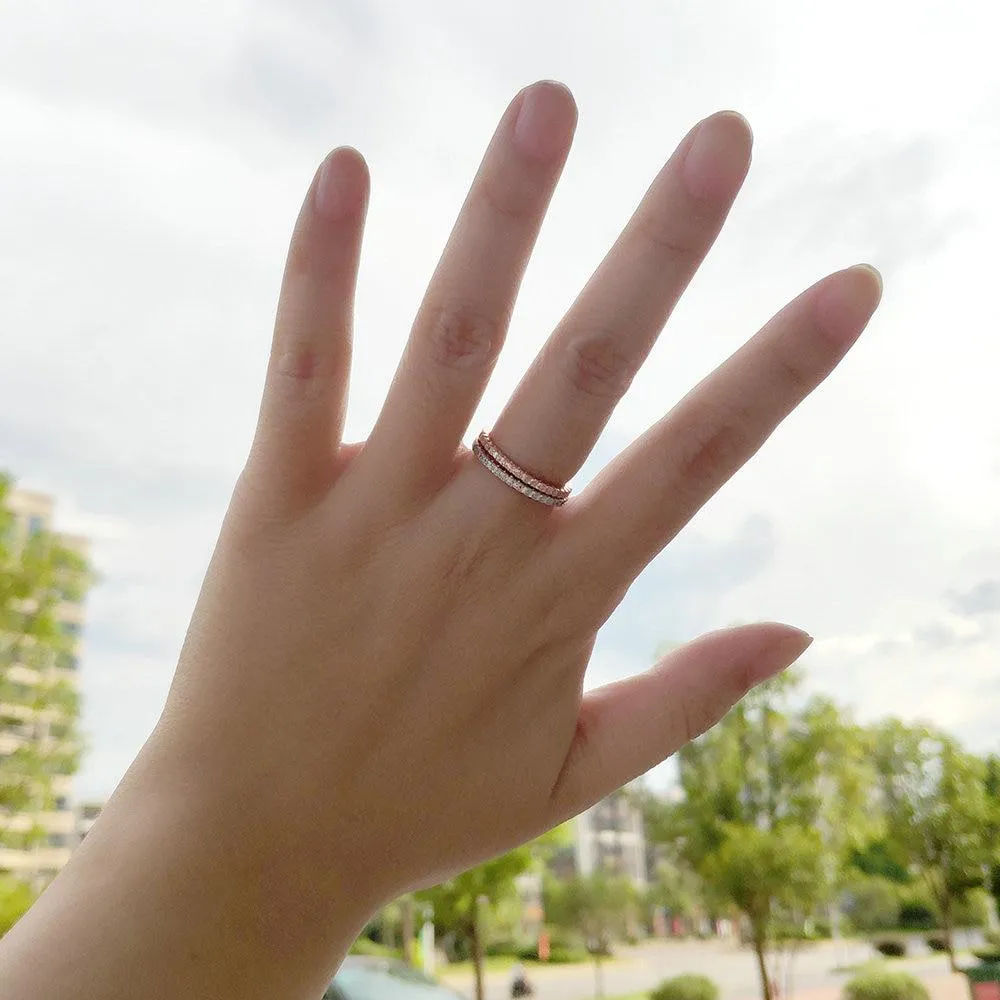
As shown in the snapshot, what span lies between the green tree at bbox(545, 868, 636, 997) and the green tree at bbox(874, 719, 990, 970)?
26.8ft

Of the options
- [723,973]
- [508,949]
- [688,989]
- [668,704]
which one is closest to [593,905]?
[723,973]

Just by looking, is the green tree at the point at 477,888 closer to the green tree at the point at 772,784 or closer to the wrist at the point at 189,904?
the green tree at the point at 772,784

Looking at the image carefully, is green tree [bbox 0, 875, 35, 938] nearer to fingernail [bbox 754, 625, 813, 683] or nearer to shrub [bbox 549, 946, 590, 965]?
fingernail [bbox 754, 625, 813, 683]

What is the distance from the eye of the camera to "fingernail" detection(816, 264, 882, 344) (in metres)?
0.73

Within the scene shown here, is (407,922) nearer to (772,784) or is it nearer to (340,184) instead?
(772,784)

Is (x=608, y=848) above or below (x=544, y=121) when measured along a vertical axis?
above

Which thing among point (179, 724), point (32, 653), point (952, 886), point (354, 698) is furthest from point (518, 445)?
point (952, 886)

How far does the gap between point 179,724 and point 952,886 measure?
17592 mm

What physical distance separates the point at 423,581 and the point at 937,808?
16695 mm

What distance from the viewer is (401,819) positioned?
0.78 metres

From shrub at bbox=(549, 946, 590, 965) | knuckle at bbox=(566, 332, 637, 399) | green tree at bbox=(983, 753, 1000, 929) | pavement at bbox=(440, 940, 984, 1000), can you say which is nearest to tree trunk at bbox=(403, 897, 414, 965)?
pavement at bbox=(440, 940, 984, 1000)

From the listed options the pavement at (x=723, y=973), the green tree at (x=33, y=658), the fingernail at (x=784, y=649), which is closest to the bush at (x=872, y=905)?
the pavement at (x=723, y=973)

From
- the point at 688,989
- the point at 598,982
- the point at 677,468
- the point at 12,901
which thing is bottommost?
the point at 598,982

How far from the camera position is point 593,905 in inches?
870
